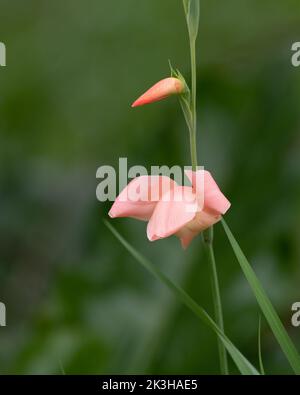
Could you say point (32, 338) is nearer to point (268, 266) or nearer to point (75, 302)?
point (75, 302)

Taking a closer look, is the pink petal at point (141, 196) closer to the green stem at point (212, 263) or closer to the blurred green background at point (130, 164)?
the green stem at point (212, 263)

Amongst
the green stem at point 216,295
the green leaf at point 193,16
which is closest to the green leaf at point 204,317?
the green stem at point 216,295

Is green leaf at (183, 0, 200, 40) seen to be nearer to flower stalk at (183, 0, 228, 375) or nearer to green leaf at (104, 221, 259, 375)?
flower stalk at (183, 0, 228, 375)

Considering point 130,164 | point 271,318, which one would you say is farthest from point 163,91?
point 130,164

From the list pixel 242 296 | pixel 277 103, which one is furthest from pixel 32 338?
pixel 277 103

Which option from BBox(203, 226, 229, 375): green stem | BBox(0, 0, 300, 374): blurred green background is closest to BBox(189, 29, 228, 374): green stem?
BBox(203, 226, 229, 375): green stem

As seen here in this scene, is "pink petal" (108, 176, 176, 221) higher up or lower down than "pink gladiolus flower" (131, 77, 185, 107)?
lower down
